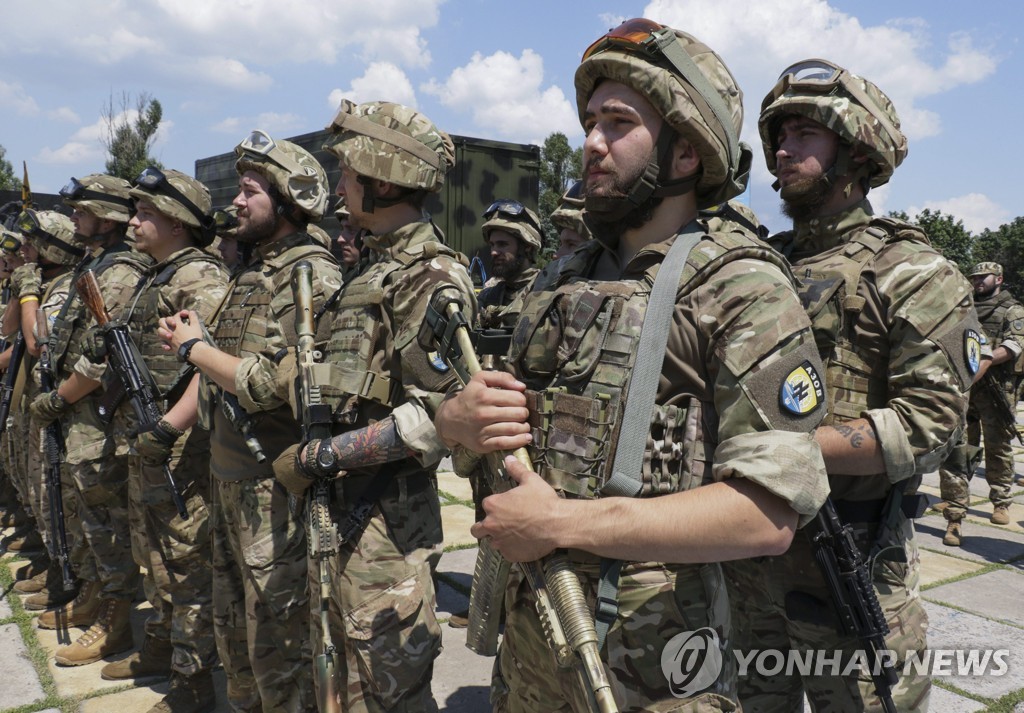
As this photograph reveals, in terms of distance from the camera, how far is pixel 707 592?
170cm

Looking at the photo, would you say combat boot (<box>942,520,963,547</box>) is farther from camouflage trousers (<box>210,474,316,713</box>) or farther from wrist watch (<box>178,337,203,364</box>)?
wrist watch (<box>178,337,203,364</box>)

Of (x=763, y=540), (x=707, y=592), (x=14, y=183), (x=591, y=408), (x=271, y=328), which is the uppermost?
(x=14, y=183)

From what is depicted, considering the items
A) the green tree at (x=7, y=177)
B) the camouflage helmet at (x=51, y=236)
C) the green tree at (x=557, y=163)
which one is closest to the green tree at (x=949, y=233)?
the green tree at (x=557, y=163)

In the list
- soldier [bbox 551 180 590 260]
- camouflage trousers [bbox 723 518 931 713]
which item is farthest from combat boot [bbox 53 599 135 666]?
soldier [bbox 551 180 590 260]

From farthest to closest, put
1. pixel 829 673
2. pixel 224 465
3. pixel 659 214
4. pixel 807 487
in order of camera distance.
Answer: pixel 224 465 < pixel 829 673 < pixel 659 214 < pixel 807 487

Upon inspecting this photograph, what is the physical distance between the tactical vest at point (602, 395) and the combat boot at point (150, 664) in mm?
3713

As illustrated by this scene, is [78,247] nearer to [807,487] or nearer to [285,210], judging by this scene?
[285,210]

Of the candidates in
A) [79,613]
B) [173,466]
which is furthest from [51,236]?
[173,466]

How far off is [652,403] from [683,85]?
0.74 m

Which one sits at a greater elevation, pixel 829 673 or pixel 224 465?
pixel 224 465

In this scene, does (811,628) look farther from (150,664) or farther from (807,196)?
(150,664)

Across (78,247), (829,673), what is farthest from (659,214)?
(78,247)

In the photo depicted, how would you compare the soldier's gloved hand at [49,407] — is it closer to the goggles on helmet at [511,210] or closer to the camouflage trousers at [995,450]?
the goggles on helmet at [511,210]

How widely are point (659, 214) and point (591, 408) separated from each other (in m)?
0.52
